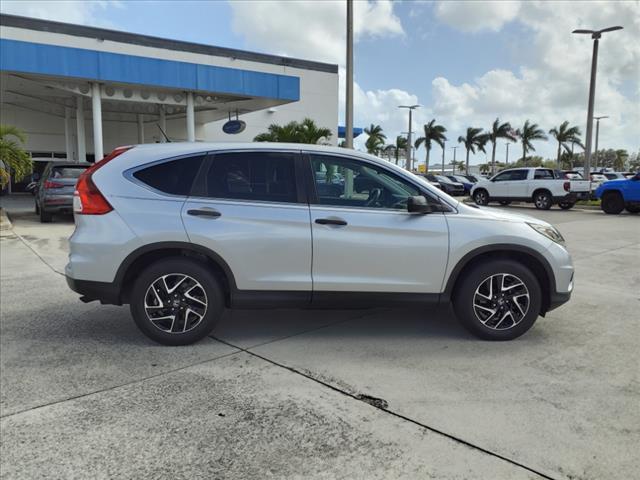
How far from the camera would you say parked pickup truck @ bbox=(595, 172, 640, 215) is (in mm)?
17875

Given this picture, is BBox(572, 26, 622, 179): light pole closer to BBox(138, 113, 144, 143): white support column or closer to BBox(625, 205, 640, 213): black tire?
BBox(625, 205, 640, 213): black tire

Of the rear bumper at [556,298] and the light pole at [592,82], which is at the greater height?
the light pole at [592,82]

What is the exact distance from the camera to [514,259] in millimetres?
4668

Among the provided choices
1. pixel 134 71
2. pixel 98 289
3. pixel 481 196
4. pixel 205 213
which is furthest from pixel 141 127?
pixel 205 213

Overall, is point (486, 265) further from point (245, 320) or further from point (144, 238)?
point (144, 238)

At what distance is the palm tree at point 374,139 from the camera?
57.3m

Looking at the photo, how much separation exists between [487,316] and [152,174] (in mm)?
3186

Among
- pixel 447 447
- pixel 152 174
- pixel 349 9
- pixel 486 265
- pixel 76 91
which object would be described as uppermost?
pixel 349 9

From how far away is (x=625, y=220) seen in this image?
16344 millimetres

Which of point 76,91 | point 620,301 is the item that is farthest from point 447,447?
point 76,91

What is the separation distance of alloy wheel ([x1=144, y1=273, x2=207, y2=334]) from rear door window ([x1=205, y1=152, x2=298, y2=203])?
79cm

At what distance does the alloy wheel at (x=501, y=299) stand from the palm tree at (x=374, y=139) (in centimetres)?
5125

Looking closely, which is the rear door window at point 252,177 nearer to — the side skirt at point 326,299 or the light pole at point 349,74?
the side skirt at point 326,299

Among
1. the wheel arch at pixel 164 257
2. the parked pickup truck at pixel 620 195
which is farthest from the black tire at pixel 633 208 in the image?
the wheel arch at pixel 164 257
